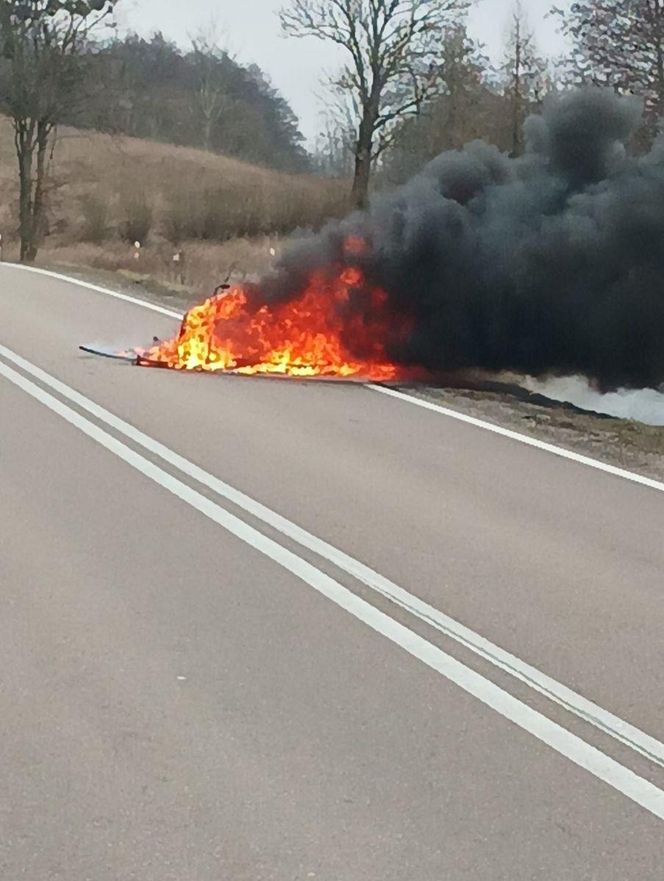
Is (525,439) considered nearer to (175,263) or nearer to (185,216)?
(175,263)

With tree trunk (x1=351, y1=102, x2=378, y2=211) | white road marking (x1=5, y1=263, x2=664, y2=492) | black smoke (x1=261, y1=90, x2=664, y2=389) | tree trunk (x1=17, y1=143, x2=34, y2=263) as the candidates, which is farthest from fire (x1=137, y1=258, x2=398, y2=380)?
tree trunk (x1=351, y1=102, x2=378, y2=211)

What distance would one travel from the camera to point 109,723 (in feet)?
14.9

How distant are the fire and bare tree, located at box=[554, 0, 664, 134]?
1491 cm

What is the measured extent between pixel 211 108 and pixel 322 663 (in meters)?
86.6

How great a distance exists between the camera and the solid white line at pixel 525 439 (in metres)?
9.16

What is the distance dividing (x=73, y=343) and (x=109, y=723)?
1070 centimetres

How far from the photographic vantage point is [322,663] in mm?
5141

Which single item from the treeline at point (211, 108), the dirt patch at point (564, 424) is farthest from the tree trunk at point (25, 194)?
the treeline at point (211, 108)

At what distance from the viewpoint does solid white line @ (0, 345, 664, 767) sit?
4590 millimetres

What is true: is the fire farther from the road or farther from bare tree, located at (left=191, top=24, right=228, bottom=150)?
bare tree, located at (left=191, top=24, right=228, bottom=150)

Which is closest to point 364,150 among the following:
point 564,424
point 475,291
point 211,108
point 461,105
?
point 461,105

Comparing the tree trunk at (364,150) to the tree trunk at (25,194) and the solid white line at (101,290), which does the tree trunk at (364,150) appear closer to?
the tree trunk at (25,194)

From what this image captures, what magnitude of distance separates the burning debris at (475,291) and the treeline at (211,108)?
62.8 metres

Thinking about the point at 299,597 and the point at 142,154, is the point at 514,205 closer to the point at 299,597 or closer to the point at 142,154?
the point at 299,597
